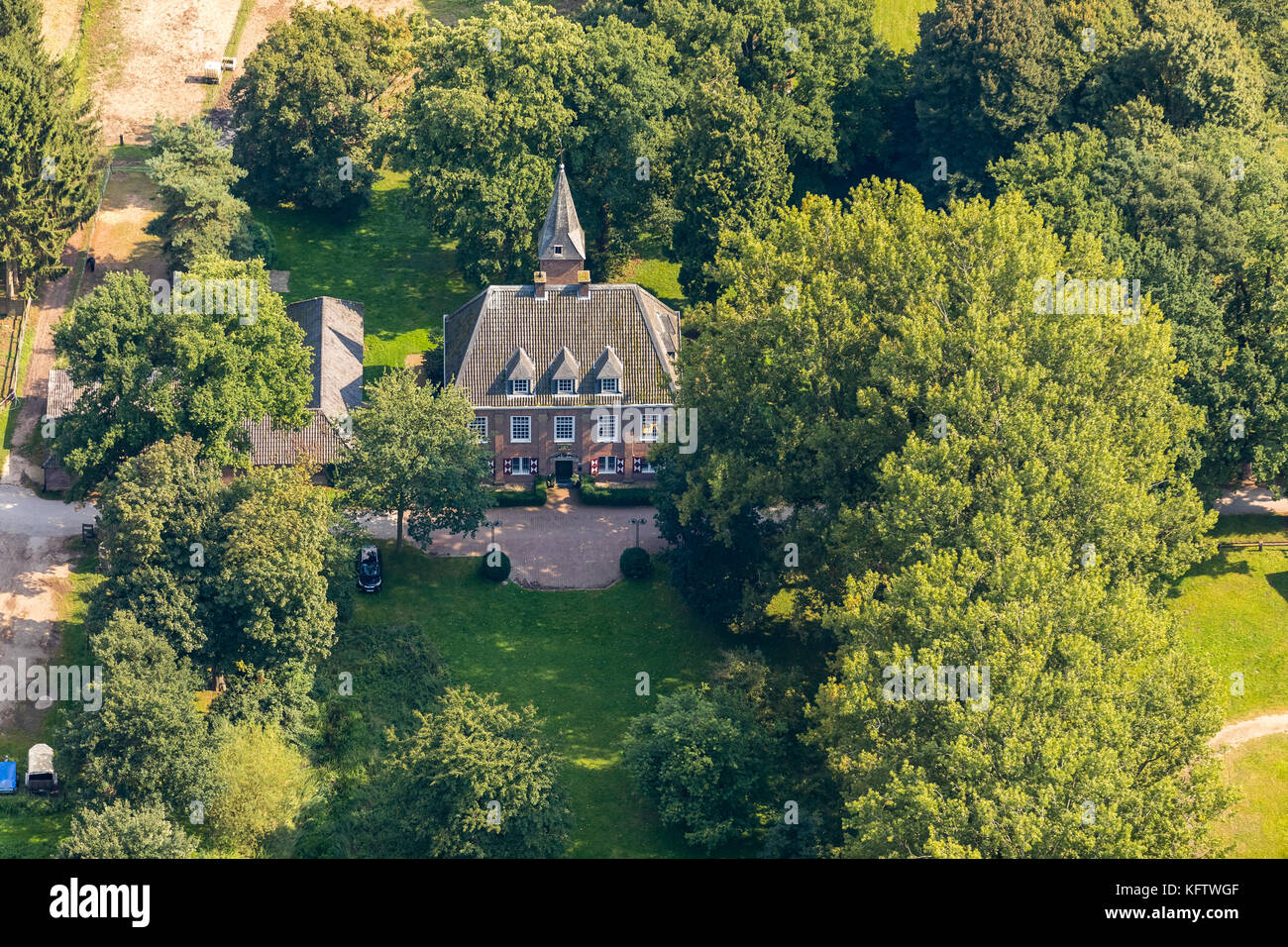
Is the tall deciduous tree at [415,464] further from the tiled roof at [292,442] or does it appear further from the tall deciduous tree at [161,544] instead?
the tall deciduous tree at [161,544]

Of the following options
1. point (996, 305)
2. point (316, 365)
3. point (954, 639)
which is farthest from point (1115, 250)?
point (316, 365)

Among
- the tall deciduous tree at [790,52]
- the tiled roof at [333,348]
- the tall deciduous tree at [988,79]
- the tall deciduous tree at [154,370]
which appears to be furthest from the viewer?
the tall deciduous tree at [790,52]

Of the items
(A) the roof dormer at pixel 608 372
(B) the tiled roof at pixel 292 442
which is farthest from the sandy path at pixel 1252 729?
(B) the tiled roof at pixel 292 442

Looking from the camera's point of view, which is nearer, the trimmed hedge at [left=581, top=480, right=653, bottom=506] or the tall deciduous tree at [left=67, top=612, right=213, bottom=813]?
the tall deciduous tree at [left=67, top=612, right=213, bottom=813]

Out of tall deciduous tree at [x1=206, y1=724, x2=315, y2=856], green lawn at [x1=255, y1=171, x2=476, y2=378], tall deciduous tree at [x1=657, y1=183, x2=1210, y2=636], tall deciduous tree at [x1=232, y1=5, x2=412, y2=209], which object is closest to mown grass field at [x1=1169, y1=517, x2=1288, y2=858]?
tall deciduous tree at [x1=657, y1=183, x2=1210, y2=636]

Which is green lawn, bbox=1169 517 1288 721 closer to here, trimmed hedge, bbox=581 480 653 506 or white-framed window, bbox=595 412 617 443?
trimmed hedge, bbox=581 480 653 506

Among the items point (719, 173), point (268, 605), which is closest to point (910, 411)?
point (268, 605)
